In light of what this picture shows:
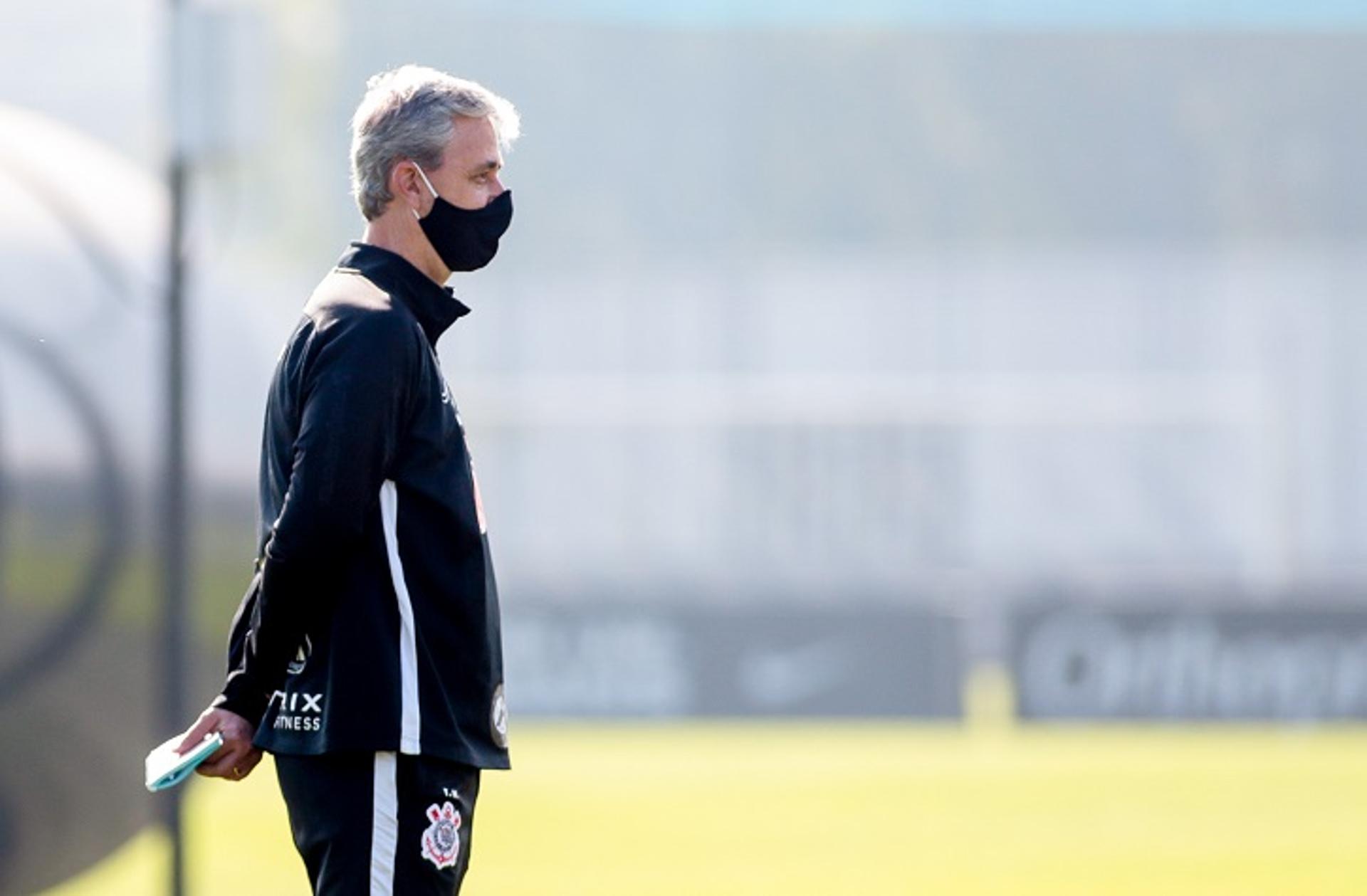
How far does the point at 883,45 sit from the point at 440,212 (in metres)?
35.4

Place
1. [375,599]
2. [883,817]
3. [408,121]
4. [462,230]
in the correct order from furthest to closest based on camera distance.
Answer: [883,817]
[462,230]
[408,121]
[375,599]

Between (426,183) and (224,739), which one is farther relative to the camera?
(426,183)

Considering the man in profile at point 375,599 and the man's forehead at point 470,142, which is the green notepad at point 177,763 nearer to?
the man in profile at point 375,599

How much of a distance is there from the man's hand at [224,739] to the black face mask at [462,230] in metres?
0.83

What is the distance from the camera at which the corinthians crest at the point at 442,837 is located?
A: 3826 millimetres

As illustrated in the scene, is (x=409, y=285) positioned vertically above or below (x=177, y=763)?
above

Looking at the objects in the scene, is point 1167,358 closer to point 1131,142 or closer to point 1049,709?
point 1131,142

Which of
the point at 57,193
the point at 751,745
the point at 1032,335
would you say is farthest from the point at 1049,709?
the point at 1032,335

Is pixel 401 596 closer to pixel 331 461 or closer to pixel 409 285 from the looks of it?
pixel 331 461

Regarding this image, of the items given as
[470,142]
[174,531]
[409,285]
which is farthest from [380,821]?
[174,531]

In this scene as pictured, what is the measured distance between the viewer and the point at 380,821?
3807 mm

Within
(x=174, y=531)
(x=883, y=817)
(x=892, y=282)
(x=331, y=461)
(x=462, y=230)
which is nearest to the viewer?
(x=331, y=461)

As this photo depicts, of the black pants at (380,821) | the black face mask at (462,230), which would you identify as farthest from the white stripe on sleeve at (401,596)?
the black face mask at (462,230)

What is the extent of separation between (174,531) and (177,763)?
139 inches
